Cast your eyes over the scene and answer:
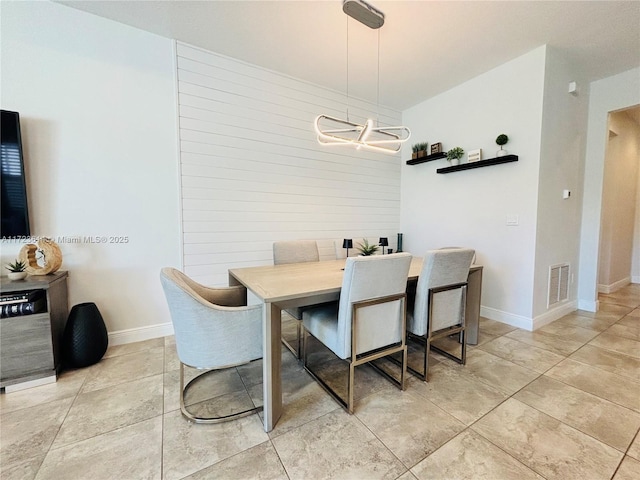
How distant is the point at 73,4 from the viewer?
2.24m

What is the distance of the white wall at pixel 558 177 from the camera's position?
289 centimetres

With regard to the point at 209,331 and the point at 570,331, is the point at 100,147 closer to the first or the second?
the point at 209,331

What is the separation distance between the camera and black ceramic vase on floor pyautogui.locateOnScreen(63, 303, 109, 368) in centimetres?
213

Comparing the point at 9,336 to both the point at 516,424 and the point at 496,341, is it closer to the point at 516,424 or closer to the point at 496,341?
the point at 516,424

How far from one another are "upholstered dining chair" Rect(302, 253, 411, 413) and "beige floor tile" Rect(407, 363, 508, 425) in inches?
8.2

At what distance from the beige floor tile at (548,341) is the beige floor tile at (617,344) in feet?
0.57

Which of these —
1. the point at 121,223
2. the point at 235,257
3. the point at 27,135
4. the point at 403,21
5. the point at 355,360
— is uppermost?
the point at 403,21

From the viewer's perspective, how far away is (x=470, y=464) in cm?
132

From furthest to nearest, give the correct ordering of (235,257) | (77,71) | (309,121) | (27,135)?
(309,121) < (235,257) < (77,71) < (27,135)

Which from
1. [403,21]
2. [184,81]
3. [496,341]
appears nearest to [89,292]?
[184,81]

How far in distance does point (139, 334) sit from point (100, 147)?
5.96 ft

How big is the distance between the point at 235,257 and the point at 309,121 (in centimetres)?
201

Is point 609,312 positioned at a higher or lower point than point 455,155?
lower

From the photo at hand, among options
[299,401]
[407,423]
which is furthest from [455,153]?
[299,401]
